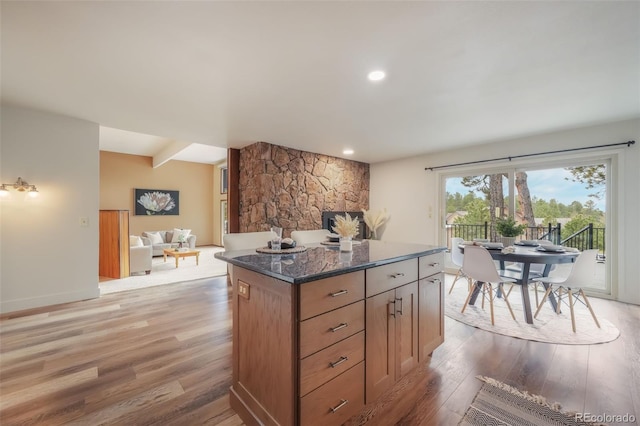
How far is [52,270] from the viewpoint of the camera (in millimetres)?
3340

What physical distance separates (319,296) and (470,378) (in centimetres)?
147

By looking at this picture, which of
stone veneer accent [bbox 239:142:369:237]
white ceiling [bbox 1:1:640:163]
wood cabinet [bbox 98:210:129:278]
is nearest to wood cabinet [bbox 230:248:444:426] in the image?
white ceiling [bbox 1:1:640:163]

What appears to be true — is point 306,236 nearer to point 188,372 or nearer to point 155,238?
point 188,372

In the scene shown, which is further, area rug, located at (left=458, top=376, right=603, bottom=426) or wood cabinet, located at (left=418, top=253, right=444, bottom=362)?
wood cabinet, located at (left=418, top=253, right=444, bottom=362)

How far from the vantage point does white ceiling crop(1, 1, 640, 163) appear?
161cm

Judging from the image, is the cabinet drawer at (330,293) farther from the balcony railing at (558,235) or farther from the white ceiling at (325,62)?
the balcony railing at (558,235)

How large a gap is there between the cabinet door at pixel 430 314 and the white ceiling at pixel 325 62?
1770mm

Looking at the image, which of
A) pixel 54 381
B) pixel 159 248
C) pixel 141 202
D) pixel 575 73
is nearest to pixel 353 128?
pixel 575 73

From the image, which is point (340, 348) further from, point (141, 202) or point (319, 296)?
point (141, 202)

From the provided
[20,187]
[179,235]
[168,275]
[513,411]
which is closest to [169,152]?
[179,235]

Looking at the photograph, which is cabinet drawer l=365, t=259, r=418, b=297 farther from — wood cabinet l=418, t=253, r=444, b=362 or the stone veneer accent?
the stone veneer accent

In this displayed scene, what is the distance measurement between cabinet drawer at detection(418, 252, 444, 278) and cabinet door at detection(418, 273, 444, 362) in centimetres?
4

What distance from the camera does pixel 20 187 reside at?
3070mm

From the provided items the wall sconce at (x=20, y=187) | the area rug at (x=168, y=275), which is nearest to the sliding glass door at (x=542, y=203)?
the area rug at (x=168, y=275)
